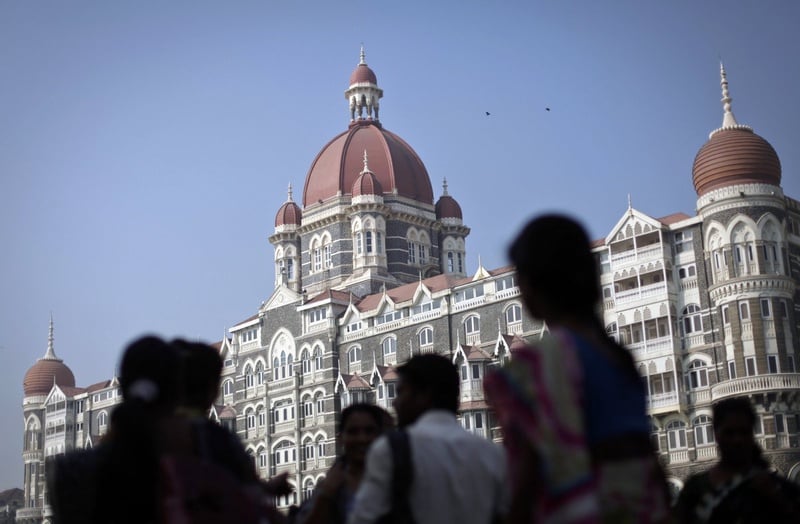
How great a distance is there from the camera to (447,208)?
53656mm

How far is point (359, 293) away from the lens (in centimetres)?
4744

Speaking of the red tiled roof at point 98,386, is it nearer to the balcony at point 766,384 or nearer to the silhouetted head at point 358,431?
the balcony at point 766,384

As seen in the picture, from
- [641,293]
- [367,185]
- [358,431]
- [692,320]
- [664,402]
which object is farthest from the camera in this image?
[367,185]

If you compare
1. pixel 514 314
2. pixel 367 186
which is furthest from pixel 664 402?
pixel 367 186

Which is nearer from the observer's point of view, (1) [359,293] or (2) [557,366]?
(2) [557,366]

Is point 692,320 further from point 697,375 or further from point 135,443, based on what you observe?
point 135,443

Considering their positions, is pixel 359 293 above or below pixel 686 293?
above

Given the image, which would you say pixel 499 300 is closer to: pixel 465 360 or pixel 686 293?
pixel 465 360

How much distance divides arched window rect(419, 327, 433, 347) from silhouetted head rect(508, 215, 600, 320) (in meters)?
38.7

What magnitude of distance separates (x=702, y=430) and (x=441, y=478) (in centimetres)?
3146

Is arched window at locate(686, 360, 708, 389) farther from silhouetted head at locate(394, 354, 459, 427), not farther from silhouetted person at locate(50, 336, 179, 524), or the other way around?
silhouetted person at locate(50, 336, 179, 524)

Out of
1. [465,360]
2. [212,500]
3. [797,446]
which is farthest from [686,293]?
[212,500]

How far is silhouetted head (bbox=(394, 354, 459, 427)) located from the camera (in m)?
4.43

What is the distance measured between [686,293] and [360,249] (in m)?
18.5
